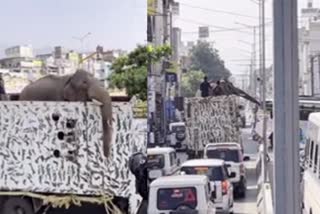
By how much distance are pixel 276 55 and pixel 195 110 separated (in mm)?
896

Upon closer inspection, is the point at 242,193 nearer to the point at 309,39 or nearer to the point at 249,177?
the point at 249,177

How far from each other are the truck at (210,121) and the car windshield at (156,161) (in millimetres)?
135

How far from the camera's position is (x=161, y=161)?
2.06 m

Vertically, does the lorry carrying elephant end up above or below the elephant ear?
below

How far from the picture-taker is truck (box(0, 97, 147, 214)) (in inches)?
80.3

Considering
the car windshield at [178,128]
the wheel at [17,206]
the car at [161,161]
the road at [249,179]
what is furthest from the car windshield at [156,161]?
the wheel at [17,206]

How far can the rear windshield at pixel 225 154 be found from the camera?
2166 millimetres

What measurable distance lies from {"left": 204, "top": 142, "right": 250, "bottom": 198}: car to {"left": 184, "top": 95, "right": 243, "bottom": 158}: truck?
0.07ft

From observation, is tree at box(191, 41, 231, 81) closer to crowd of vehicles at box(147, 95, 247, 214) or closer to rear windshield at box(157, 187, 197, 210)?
crowd of vehicles at box(147, 95, 247, 214)

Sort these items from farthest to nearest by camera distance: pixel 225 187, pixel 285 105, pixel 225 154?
pixel 225 187, pixel 225 154, pixel 285 105

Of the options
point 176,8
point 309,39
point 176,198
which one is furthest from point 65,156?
point 309,39

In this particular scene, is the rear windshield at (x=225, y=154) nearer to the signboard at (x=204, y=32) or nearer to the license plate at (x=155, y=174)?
the license plate at (x=155, y=174)

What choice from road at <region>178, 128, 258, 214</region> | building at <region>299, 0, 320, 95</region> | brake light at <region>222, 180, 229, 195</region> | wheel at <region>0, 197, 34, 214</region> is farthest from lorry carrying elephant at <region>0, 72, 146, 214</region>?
building at <region>299, 0, 320, 95</region>

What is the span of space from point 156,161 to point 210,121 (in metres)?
0.27
